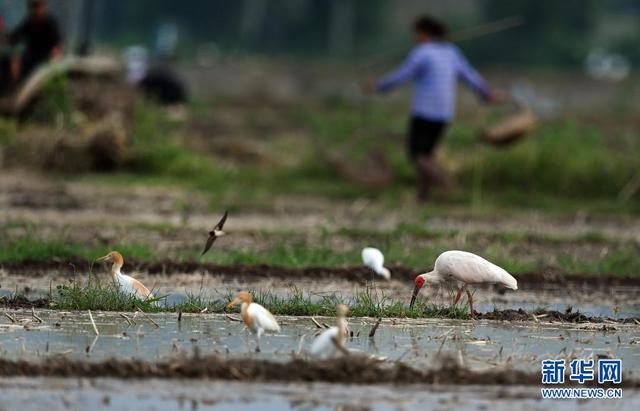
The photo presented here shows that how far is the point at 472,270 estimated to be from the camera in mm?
9133

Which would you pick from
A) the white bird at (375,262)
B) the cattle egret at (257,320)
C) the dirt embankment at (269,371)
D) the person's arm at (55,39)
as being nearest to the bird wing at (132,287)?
the cattle egret at (257,320)

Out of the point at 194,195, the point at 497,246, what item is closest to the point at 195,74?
the point at 194,195

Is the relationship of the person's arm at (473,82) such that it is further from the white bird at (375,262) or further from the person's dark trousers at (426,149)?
the white bird at (375,262)

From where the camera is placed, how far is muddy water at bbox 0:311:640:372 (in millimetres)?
7551

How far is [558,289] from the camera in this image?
11.2 metres

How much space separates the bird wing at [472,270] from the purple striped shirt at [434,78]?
7.80 metres

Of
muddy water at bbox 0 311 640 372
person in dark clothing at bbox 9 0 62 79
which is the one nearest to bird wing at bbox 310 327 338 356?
muddy water at bbox 0 311 640 372

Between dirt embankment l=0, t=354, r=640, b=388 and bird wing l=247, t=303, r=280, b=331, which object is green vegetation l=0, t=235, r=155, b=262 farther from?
dirt embankment l=0, t=354, r=640, b=388

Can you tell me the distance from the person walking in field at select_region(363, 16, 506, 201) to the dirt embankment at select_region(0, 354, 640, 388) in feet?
32.7

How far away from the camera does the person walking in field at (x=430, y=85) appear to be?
1691cm

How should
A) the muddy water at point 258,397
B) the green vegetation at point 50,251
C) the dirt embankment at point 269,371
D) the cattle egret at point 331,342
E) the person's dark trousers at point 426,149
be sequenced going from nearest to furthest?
the muddy water at point 258,397 < the dirt embankment at point 269,371 < the cattle egret at point 331,342 < the green vegetation at point 50,251 < the person's dark trousers at point 426,149

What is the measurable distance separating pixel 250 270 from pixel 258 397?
15.1 feet

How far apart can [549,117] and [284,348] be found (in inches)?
1262

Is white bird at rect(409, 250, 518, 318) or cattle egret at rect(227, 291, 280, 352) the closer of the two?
cattle egret at rect(227, 291, 280, 352)
